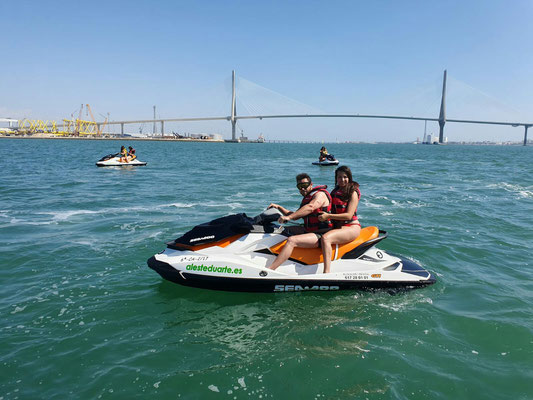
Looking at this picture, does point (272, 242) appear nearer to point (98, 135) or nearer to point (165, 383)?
point (165, 383)

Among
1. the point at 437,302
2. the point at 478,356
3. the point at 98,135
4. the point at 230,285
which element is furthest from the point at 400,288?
the point at 98,135

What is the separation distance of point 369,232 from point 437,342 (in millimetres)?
1837

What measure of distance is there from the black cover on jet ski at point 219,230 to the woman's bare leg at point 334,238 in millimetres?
1122

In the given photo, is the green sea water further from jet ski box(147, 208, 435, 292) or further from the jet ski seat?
the jet ski seat

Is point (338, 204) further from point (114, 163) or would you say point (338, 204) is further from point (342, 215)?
point (114, 163)

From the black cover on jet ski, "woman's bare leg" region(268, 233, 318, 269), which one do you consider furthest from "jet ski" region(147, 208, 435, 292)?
"woman's bare leg" region(268, 233, 318, 269)

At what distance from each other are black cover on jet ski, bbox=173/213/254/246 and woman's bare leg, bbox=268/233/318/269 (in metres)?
0.60

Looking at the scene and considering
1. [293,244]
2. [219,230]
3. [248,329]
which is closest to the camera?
[248,329]

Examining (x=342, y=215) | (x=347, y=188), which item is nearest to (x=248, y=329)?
(x=342, y=215)

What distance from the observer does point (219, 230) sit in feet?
17.6

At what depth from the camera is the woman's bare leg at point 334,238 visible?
17.3 ft

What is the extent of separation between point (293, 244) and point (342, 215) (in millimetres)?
826

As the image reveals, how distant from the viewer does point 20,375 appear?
3.68m

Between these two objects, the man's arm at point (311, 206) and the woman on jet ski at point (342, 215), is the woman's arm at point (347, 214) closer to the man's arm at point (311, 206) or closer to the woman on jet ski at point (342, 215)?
the woman on jet ski at point (342, 215)
